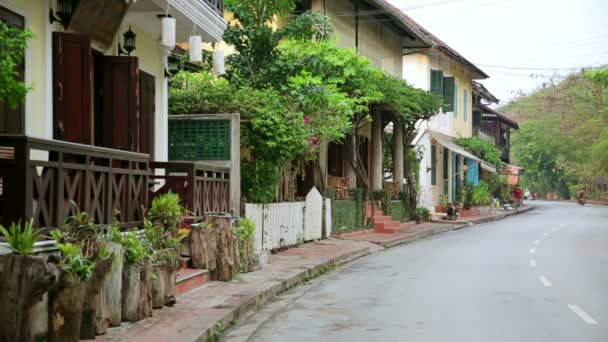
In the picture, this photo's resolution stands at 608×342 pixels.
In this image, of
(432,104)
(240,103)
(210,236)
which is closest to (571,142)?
(432,104)

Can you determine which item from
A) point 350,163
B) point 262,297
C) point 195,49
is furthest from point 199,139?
point 350,163

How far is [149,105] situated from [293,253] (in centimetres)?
556

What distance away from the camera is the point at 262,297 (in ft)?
39.8

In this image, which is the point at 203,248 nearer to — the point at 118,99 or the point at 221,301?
the point at 221,301

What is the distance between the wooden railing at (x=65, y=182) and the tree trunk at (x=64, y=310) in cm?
79

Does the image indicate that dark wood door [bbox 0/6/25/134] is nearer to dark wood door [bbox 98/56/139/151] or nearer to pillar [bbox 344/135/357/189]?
dark wood door [bbox 98/56/139/151]

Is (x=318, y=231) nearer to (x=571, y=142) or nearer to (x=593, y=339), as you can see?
(x=593, y=339)

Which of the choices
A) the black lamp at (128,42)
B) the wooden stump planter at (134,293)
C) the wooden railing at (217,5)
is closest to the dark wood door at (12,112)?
the wooden stump planter at (134,293)

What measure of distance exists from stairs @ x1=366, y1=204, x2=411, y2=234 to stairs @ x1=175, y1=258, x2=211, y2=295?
15.9m

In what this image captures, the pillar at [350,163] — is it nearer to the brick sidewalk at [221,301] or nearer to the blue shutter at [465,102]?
the brick sidewalk at [221,301]

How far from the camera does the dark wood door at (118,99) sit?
43.0 feet

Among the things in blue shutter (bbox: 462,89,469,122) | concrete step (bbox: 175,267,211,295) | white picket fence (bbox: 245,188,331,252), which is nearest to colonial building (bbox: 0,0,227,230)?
concrete step (bbox: 175,267,211,295)

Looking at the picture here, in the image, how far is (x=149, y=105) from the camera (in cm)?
1551

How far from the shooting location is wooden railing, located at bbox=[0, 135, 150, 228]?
7707 mm
